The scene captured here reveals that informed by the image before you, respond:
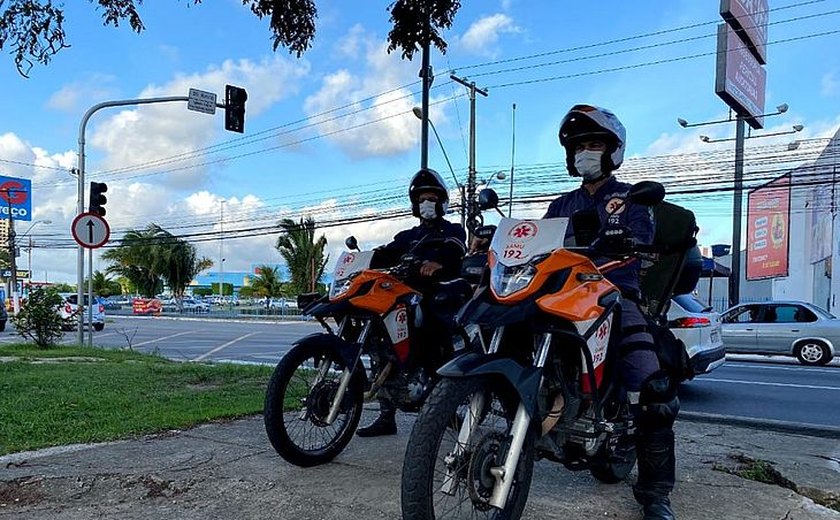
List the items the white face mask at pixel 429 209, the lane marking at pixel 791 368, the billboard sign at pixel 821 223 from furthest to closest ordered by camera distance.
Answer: the billboard sign at pixel 821 223 → the lane marking at pixel 791 368 → the white face mask at pixel 429 209

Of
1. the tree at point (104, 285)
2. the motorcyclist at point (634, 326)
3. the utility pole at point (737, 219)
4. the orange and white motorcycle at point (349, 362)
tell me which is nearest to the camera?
the motorcyclist at point (634, 326)

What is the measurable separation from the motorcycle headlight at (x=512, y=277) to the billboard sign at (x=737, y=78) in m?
25.2

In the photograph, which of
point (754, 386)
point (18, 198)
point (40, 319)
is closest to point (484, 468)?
point (754, 386)

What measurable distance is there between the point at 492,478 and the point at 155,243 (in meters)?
51.4

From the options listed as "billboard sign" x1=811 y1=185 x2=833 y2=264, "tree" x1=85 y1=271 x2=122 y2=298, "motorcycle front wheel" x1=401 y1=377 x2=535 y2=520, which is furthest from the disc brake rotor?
"tree" x1=85 y1=271 x2=122 y2=298

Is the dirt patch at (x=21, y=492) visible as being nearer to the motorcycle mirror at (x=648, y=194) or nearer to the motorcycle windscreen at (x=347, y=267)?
the motorcycle windscreen at (x=347, y=267)

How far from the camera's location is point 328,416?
13.3 ft

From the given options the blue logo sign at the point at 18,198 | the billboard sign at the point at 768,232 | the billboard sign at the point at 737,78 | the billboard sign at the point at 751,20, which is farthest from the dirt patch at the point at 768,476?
the blue logo sign at the point at 18,198

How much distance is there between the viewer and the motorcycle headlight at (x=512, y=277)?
111 inches

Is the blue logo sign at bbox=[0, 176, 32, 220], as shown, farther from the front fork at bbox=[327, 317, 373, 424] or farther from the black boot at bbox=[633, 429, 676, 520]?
the black boot at bbox=[633, 429, 676, 520]

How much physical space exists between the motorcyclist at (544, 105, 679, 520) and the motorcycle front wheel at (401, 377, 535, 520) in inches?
28.5

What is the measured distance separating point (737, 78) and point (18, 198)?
1630 inches

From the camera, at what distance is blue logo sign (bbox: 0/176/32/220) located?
135 ft

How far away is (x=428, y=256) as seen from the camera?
15.1 feet
